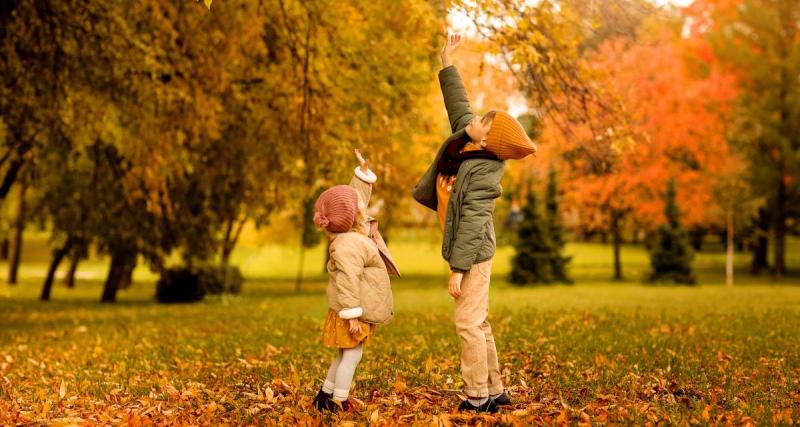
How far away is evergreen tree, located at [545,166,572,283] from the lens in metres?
25.8

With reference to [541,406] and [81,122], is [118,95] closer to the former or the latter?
[81,122]

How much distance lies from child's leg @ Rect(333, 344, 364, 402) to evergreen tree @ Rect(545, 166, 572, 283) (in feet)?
69.6

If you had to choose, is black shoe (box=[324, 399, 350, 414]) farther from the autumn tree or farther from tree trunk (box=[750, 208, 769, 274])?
tree trunk (box=[750, 208, 769, 274])

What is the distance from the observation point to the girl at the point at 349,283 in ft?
15.9

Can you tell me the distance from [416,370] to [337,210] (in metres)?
2.23

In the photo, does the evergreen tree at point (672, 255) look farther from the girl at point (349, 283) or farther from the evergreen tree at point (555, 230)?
the girl at point (349, 283)

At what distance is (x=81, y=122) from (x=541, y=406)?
954 centimetres

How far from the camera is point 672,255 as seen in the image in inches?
994

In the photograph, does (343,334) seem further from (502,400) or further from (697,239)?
(697,239)

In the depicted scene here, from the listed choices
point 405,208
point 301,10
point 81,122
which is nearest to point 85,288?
point 405,208

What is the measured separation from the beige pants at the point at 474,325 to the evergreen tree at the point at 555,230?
69.4 ft

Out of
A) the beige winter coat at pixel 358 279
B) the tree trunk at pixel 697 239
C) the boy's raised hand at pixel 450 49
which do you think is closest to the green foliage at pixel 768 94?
the tree trunk at pixel 697 239

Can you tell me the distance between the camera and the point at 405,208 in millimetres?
26031

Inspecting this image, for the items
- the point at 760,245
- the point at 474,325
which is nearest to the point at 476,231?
the point at 474,325
